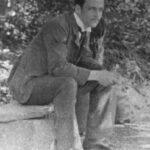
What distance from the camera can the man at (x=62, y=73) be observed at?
154 inches

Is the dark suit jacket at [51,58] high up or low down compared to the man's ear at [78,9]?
down

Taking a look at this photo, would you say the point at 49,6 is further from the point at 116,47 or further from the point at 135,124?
the point at 135,124

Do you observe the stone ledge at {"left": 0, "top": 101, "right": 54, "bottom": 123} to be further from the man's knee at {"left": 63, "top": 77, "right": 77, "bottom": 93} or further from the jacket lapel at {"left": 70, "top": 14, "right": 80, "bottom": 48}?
the jacket lapel at {"left": 70, "top": 14, "right": 80, "bottom": 48}

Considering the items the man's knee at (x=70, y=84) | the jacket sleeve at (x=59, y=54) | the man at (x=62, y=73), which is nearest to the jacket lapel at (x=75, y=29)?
the man at (x=62, y=73)

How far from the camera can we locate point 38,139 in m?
4.18

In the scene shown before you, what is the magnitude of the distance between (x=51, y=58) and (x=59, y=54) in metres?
0.09

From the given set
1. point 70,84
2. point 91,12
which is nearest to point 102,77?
point 70,84

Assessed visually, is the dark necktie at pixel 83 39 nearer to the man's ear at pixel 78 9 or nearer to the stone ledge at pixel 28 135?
the man's ear at pixel 78 9

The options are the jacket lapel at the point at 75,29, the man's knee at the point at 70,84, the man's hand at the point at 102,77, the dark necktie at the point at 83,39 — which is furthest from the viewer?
the dark necktie at the point at 83,39

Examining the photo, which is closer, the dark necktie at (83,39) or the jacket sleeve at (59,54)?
the jacket sleeve at (59,54)

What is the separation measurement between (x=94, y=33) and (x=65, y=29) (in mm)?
677

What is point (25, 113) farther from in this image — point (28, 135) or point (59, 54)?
point (59, 54)

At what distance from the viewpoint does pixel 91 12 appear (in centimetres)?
415

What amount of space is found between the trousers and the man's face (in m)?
0.55
